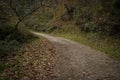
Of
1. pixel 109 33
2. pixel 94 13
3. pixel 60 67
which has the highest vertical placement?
pixel 94 13

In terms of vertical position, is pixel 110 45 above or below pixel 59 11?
below

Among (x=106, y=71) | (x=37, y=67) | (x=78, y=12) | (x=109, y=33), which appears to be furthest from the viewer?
(x=78, y=12)

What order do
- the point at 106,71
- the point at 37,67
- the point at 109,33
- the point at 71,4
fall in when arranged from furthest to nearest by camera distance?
the point at 71,4 < the point at 109,33 < the point at 37,67 < the point at 106,71

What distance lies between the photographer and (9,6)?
43.6ft

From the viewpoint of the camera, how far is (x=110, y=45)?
12.5 metres

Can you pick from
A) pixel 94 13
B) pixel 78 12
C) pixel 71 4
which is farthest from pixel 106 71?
pixel 71 4

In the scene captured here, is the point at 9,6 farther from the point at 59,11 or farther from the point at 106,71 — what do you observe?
the point at 59,11

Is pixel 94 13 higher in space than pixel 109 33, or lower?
higher

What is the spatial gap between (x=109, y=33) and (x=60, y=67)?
8.10m

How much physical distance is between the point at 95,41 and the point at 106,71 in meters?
7.44

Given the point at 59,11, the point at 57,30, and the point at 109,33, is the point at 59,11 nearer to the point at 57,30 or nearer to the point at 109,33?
the point at 57,30

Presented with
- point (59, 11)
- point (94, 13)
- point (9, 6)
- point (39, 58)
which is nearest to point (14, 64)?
point (39, 58)

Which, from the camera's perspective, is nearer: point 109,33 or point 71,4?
point 109,33

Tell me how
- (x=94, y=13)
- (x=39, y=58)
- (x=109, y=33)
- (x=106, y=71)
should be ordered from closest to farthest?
(x=106, y=71) → (x=39, y=58) → (x=109, y=33) → (x=94, y=13)
